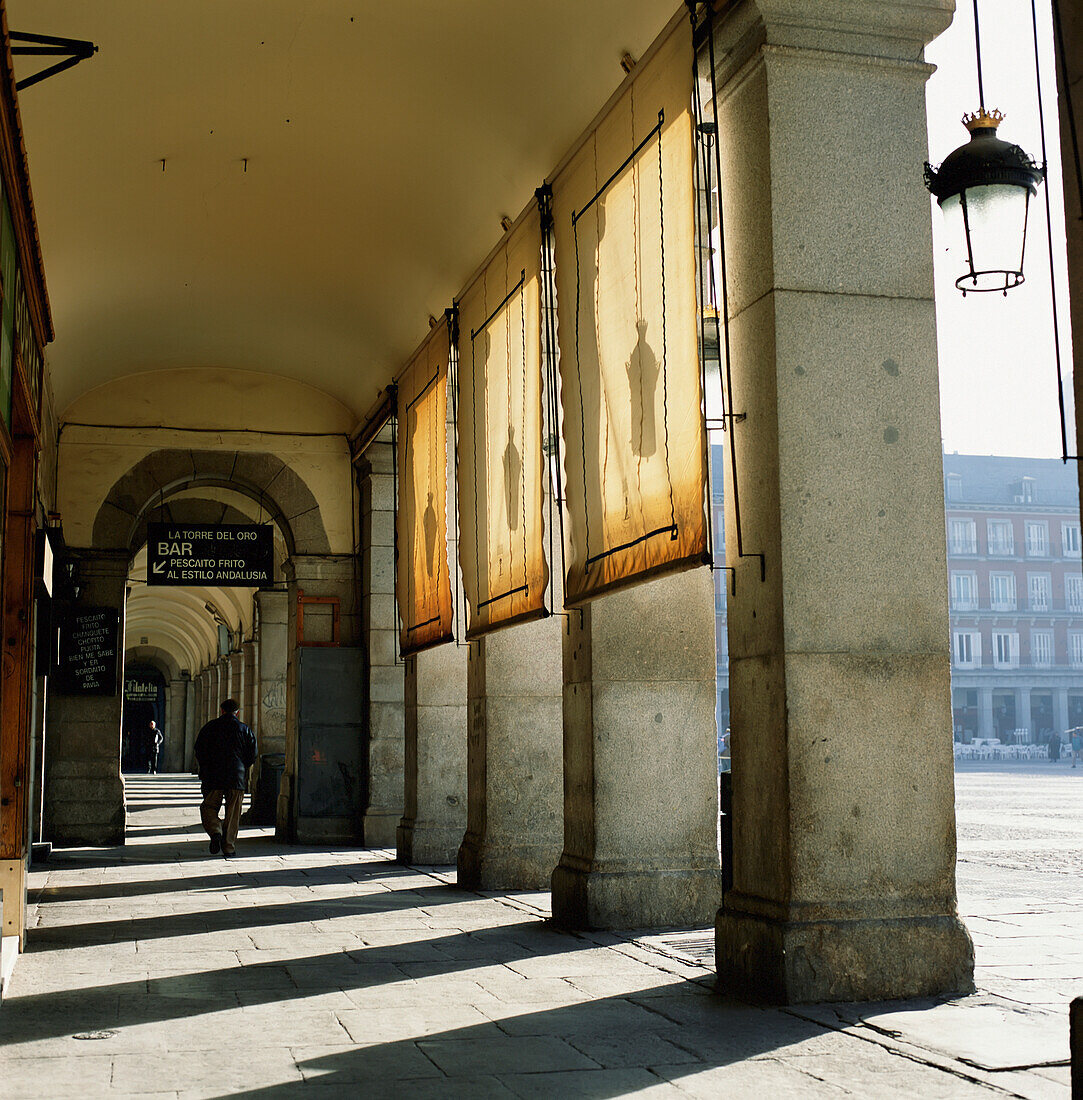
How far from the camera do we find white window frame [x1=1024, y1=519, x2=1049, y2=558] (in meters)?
69.8

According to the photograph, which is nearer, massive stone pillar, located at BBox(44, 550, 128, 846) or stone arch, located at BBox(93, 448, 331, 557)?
massive stone pillar, located at BBox(44, 550, 128, 846)

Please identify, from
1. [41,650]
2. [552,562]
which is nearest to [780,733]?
[552,562]

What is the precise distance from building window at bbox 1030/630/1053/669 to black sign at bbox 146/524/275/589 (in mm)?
60178

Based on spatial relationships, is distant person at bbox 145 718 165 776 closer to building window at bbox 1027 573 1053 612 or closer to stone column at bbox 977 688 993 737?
stone column at bbox 977 688 993 737

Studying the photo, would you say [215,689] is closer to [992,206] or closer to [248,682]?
[248,682]

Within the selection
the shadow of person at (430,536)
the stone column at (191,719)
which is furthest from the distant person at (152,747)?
the shadow of person at (430,536)

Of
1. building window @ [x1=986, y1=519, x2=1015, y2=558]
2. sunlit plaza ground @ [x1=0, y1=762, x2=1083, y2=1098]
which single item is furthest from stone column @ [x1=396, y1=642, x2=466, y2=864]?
building window @ [x1=986, y1=519, x2=1015, y2=558]

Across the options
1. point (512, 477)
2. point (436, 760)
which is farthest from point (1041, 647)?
point (512, 477)

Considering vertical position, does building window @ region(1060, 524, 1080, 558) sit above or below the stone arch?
above

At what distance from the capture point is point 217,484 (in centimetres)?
1630

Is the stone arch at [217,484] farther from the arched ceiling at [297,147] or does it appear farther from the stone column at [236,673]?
the stone column at [236,673]

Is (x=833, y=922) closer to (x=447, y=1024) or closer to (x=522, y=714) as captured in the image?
(x=447, y=1024)

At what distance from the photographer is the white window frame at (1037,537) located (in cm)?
6981

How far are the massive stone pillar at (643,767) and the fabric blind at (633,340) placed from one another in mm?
491
